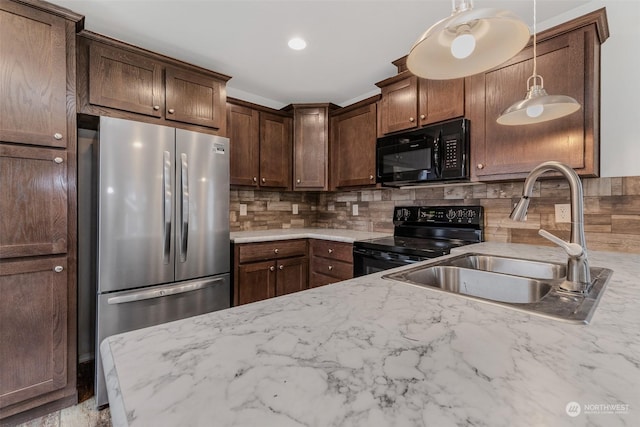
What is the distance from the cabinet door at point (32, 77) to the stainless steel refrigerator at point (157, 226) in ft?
0.76

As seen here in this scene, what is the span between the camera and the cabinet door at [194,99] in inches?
86.2

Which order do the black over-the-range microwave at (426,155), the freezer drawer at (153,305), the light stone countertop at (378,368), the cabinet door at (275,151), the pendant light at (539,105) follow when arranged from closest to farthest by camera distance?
the light stone countertop at (378,368)
the pendant light at (539,105)
the freezer drawer at (153,305)
the black over-the-range microwave at (426,155)
the cabinet door at (275,151)

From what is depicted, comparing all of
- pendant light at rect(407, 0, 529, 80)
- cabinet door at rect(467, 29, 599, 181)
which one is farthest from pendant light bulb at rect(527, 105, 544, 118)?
cabinet door at rect(467, 29, 599, 181)


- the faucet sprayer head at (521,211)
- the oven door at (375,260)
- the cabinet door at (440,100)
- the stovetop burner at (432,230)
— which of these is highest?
the cabinet door at (440,100)

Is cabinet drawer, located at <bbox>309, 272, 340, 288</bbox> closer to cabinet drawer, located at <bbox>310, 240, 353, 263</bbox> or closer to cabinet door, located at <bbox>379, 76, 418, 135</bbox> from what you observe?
cabinet drawer, located at <bbox>310, 240, 353, 263</bbox>

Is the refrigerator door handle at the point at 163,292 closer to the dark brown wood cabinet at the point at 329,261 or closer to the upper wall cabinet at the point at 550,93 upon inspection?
the dark brown wood cabinet at the point at 329,261

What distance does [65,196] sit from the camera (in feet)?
5.46

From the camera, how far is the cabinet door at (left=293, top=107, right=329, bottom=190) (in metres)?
3.12

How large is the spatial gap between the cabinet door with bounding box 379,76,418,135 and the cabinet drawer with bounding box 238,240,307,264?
4.34 ft

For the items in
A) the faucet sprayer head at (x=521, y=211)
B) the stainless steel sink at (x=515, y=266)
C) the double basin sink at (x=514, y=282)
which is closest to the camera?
the double basin sink at (x=514, y=282)

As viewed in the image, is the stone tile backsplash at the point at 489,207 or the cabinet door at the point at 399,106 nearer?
the stone tile backsplash at the point at 489,207

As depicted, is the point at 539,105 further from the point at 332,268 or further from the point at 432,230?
the point at 332,268

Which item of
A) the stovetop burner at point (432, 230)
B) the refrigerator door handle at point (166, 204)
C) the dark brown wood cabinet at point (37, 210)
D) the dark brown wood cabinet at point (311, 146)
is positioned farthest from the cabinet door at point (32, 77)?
the stovetop burner at point (432, 230)

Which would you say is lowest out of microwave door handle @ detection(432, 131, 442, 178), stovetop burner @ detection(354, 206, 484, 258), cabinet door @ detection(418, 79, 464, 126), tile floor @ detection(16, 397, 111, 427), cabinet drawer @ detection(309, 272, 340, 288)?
tile floor @ detection(16, 397, 111, 427)
